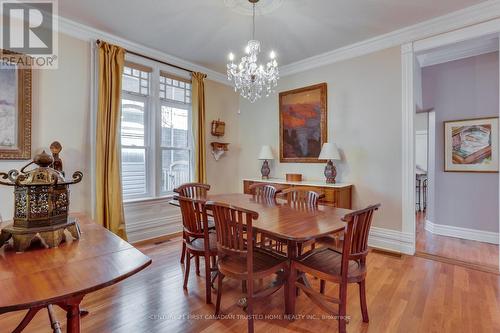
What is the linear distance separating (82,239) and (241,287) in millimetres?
1607

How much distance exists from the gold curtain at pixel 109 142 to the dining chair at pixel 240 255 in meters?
1.98

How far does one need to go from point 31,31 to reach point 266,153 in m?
3.53

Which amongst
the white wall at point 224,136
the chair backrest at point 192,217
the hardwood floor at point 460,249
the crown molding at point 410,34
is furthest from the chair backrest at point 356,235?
the white wall at point 224,136

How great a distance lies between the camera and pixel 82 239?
1.31 metres

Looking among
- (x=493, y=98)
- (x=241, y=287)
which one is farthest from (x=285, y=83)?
(x=241, y=287)

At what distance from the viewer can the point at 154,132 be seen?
396 centimetres

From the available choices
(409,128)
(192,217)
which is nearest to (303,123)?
(409,128)

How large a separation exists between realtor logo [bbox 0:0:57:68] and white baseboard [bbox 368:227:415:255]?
4.76 m

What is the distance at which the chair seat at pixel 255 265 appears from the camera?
71.2 inches

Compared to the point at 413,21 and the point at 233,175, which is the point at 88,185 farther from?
the point at 413,21

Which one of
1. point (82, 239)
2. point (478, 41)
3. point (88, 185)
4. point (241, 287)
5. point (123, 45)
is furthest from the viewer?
point (123, 45)

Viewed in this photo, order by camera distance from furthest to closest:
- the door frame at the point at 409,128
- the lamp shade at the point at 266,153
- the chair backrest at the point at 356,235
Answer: the lamp shade at the point at 266,153 < the door frame at the point at 409,128 < the chair backrest at the point at 356,235

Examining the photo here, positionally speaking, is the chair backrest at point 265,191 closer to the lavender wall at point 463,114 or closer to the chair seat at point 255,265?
the chair seat at point 255,265

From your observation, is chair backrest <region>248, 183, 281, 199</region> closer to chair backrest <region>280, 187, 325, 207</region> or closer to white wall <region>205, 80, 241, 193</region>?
chair backrest <region>280, 187, 325, 207</region>
